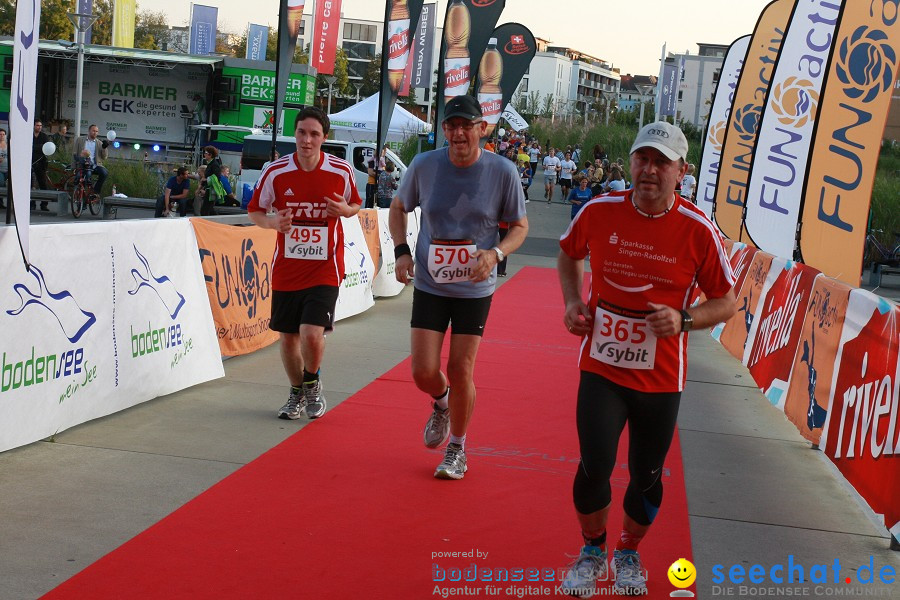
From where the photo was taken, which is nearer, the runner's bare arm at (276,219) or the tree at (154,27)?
the runner's bare arm at (276,219)

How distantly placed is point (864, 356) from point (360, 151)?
24.9m

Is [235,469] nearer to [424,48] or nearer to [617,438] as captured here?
[617,438]

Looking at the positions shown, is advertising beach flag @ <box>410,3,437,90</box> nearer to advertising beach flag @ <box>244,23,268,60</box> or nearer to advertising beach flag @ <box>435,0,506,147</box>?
advertising beach flag @ <box>244,23,268,60</box>

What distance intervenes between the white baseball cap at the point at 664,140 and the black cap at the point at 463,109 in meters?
1.67

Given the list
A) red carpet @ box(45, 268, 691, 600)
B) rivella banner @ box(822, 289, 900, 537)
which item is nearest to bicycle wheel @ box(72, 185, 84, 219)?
red carpet @ box(45, 268, 691, 600)

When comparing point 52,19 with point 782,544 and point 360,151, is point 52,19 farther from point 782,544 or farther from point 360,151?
point 782,544

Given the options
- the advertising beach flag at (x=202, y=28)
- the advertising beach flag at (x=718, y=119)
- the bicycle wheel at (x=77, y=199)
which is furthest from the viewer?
the advertising beach flag at (x=202, y=28)

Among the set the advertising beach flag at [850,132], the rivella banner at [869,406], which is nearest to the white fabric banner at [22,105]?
the rivella banner at [869,406]

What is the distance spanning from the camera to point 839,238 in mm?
9758

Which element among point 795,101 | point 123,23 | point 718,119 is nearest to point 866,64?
point 795,101

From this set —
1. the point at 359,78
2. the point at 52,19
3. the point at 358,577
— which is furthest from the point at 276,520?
the point at 359,78

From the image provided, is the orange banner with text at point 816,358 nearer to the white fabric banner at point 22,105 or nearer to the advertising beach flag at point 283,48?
the white fabric banner at point 22,105

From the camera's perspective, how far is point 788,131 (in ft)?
39.2

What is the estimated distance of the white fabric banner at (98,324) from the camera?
6.05m
